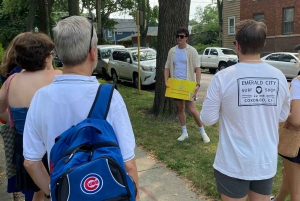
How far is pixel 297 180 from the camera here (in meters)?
2.71

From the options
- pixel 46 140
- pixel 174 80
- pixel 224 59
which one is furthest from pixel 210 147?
pixel 224 59

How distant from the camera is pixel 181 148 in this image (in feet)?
16.9

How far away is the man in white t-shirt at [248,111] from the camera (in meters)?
2.13

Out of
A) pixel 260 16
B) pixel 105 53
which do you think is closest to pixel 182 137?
pixel 105 53

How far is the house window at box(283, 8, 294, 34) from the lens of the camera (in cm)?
2344

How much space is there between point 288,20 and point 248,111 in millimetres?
24378

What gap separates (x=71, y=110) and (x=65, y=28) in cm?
40

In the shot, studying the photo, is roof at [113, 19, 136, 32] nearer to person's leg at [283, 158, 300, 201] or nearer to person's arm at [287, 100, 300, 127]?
person's leg at [283, 158, 300, 201]

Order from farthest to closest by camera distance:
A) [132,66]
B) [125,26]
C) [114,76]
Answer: [125,26]
[114,76]
[132,66]

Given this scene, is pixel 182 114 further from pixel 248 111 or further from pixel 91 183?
pixel 91 183

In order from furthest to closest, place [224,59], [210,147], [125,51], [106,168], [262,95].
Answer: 1. [224,59]
2. [125,51]
3. [210,147]
4. [262,95]
5. [106,168]

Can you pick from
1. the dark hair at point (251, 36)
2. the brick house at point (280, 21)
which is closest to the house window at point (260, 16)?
the brick house at point (280, 21)

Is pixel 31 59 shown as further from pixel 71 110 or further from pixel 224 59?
pixel 224 59

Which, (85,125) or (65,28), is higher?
(65,28)
